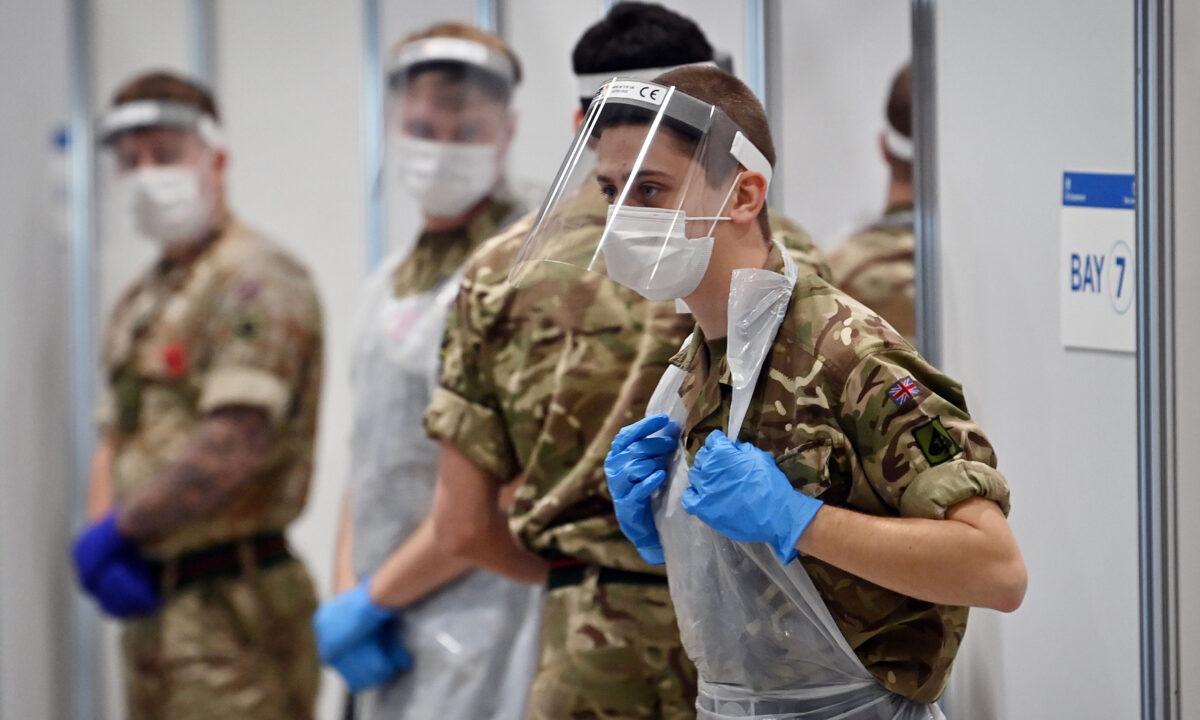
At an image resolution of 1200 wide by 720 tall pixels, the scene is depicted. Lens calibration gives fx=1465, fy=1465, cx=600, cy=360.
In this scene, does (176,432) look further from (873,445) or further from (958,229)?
(873,445)

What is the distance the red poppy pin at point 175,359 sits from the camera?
337 centimetres

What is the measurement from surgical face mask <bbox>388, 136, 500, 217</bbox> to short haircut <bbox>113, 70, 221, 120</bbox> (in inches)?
44.1

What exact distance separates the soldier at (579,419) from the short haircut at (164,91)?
1885 millimetres

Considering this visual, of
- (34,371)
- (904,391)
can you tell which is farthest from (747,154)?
(34,371)

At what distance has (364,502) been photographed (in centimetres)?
265

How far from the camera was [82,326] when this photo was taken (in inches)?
161

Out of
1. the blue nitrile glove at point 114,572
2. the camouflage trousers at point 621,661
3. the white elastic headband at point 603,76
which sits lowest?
the blue nitrile glove at point 114,572

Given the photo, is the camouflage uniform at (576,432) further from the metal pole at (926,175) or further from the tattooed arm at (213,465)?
the tattooed arm at (213,465)

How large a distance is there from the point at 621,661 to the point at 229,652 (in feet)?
5.54

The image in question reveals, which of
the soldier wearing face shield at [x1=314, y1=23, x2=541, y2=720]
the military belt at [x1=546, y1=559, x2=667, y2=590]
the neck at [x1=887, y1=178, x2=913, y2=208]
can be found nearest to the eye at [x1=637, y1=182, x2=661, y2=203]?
the military belt at [x1=546, y1=559, x2=667, y2=590]

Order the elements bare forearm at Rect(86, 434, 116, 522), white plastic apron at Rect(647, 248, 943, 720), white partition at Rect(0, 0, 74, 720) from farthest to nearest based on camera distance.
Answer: white partition at Rect(0, 0, 74, 720) < bare forearm at Rect(86, 434, 116, 522) < white plastic apron at Rect(647, 248, 943, 720)

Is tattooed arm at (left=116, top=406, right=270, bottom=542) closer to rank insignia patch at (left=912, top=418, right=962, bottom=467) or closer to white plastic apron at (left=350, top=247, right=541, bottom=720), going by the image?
white plastic apron at (left=350, top=247, right=541, bottom=720)

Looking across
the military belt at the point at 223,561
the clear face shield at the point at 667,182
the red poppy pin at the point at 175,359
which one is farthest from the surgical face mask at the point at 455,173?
the clear face shield at the point at 667,182

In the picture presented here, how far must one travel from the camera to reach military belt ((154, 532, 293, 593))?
3.34 meters
